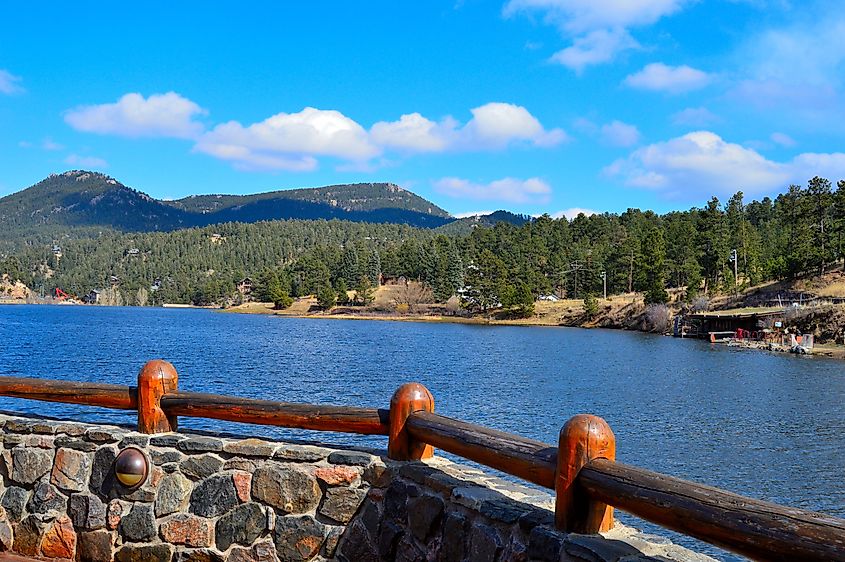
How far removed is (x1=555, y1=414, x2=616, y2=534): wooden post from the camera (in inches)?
149

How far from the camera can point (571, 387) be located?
35.1 meters

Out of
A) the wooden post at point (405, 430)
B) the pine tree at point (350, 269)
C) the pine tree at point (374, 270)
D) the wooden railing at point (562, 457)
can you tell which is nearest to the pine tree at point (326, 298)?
the pine tree at point (350, 269)

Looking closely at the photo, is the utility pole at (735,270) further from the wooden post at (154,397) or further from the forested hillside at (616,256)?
the wooden post at (154,397)

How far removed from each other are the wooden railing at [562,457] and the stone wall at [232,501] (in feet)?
0.67

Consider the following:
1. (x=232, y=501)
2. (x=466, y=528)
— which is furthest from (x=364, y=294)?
(x=466, y=528)

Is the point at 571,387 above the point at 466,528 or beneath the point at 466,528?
beneath

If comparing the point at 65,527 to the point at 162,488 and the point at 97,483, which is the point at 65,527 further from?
the point at 162,488

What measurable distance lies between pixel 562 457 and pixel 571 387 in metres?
32.2

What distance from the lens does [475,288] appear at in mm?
119438

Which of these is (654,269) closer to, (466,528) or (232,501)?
(232,501)

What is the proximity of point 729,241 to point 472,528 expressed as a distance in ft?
346

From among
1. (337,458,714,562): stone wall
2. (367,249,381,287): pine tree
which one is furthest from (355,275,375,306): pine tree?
(337,458,714,562): stone wall

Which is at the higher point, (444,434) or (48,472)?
(444,434)

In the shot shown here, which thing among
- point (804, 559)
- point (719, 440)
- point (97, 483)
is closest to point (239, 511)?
point (97, 483)
